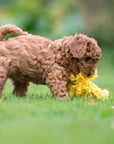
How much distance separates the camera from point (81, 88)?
582cm

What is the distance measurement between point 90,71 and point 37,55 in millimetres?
990

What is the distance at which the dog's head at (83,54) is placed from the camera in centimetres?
Answer: 556

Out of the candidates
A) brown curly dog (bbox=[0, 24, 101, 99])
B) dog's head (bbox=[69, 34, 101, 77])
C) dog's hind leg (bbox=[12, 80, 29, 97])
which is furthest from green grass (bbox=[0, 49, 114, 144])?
dog's hind leg (bbox=[12, 80, 29, 97])

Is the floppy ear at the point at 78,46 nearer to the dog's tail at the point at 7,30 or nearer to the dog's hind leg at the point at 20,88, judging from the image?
the dog's tail at the point at 7,30

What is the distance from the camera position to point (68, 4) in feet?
85.3

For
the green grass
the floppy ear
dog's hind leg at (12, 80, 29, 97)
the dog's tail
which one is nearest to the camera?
the green grass

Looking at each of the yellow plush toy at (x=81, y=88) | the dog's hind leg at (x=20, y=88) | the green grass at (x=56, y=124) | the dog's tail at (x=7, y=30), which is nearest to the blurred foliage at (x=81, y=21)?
the dog's hind leg at (x=20, y=88)

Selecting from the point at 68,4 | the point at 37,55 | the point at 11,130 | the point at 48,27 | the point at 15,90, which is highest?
the point at 68,4

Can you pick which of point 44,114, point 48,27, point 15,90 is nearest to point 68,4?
point 48,27

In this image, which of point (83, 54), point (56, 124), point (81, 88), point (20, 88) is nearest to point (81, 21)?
point (20, 88)

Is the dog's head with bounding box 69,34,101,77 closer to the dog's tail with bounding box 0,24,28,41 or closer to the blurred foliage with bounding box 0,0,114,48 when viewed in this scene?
the dog's tail with bounding box 0,24,28,41

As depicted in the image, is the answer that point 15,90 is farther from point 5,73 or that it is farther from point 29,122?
point 29,122

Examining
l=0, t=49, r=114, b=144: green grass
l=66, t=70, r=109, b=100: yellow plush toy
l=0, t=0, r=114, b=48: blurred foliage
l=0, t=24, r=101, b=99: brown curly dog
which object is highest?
l=0, t=0, r=114, b=48: blurred foliage

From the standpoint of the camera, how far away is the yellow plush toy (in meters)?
5.80
